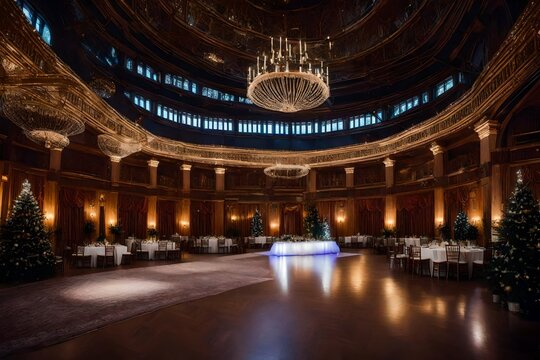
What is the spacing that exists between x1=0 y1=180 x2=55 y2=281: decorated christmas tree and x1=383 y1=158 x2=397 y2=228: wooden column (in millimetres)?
16375

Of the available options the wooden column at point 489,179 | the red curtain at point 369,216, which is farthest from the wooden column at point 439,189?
the red curtain at point 369,216

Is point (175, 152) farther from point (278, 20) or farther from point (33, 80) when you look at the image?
point (33, 80)

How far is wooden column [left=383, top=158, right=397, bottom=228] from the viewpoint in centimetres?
1983

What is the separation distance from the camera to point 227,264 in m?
12.9

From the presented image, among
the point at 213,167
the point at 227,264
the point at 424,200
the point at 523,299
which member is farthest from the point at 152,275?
the point at 424,200

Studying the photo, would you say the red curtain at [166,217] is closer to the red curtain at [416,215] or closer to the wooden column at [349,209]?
the wooden column at [349,209]

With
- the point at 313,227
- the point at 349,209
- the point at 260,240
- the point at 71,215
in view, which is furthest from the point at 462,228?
the point at 71,215

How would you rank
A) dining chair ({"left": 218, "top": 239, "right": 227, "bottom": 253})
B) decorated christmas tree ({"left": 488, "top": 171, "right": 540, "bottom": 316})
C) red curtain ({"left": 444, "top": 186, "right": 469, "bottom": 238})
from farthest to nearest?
dining chair ({"left": 218, "top": 239, "right": 227, "bottom": 253}) → red curtain ({"left": 444, "top": 186, "right": 469, "bottom": 238}) → decorated christmas tree ({"left": 488, "top": 171, "right": 540, "bottom": 316})

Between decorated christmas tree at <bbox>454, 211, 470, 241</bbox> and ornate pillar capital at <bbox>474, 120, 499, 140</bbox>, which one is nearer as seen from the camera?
ornate pillar capital at <bbox>474, 120, 499, 140</bbox>

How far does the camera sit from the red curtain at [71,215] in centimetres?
1447

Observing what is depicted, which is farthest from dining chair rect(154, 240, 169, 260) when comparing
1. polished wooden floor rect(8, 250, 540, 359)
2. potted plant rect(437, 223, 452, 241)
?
potted plant rect(437, 223, 452, 241)

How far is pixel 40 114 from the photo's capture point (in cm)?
778

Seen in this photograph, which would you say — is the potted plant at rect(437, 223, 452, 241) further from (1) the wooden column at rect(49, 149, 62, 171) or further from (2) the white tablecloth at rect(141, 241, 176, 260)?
(1) the wooden column at rect(49, 149, 62, 171)

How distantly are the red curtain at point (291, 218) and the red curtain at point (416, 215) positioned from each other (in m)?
6.73
